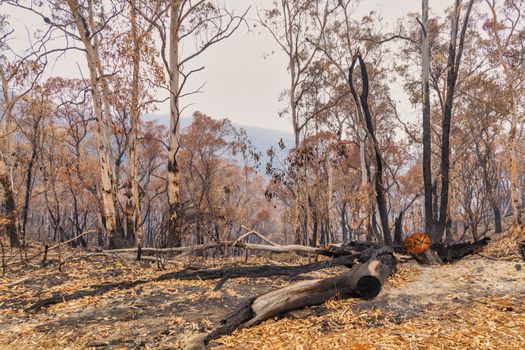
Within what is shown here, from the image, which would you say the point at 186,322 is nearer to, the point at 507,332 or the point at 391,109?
the point at 507,332

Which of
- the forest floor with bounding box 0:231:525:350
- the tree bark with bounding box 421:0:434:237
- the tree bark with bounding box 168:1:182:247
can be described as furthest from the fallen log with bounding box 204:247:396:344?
the tree bark with bounding box 168:1:182:247

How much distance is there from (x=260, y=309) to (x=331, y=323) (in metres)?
0.82

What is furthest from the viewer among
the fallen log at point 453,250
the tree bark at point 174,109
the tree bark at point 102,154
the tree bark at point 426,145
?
the tree bark at point 102,154

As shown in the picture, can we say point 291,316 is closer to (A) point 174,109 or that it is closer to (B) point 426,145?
(B) point 426,145

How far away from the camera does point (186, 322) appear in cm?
425

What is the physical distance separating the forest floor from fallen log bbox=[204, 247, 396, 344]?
10cm

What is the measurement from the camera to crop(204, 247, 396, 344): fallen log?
3840mm

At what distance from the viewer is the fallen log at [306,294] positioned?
3.84m

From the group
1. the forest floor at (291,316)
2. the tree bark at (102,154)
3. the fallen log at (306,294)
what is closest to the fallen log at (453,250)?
the forest floor at (291,316)

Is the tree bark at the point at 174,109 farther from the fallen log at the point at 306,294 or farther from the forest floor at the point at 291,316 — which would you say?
the fallen log at the point at 306,294

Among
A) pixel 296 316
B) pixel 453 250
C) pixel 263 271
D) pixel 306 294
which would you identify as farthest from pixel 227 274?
pixel 453 250

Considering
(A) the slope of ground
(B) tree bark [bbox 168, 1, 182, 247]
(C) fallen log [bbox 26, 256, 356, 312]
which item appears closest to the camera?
(A) the slope of ground

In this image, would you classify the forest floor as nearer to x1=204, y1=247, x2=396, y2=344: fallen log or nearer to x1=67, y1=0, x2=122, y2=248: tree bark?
x1=204, y1=247, x2=396, y2=344: fallen log

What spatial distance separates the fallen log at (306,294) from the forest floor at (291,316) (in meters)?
0.10
